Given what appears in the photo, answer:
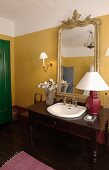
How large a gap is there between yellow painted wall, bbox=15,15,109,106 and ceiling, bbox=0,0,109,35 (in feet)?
0.44

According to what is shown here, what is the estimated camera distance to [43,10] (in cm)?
267

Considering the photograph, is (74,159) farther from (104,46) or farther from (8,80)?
(8,80)

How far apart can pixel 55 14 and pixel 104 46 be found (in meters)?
1.08

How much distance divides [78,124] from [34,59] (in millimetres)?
1809

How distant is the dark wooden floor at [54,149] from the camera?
6.47 feet

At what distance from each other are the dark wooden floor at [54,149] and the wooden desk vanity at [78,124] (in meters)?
0.32

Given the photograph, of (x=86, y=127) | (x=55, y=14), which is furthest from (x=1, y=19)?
(x=86, y=127)

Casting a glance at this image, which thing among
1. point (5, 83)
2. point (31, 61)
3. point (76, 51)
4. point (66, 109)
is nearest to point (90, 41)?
point (76, 51)

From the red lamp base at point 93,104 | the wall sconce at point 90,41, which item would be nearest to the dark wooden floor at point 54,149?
the red lamp base at point 93,104

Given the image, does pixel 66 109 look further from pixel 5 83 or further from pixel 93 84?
pixel 5 83

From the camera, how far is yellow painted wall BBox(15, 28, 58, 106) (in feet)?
8.82

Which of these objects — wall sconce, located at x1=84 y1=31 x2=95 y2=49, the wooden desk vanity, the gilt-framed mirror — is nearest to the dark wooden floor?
the wooden desk vanity

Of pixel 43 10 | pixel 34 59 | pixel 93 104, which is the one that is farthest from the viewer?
pixel 34 59

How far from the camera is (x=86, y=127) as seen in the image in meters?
1.58
